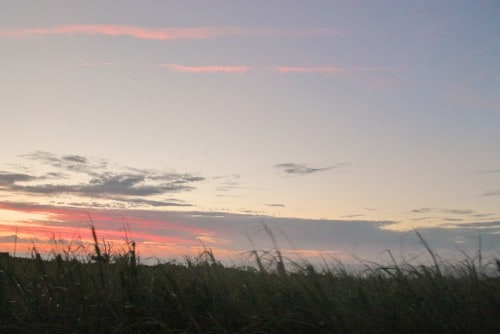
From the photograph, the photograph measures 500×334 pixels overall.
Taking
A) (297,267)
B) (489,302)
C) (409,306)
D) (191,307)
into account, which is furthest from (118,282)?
(489,302)

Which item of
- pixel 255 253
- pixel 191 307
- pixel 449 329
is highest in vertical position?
pixel 255 253

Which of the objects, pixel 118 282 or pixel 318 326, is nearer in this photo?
pixel 318 326

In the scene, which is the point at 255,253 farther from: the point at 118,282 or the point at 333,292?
the point at 118,282

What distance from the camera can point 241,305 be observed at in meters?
5.97

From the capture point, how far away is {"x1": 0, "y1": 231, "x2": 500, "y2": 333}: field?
5453mm

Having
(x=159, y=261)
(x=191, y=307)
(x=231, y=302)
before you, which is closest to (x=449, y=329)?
(x=231, y=302)

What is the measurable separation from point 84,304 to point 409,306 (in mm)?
3424

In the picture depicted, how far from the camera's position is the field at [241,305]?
545 cm

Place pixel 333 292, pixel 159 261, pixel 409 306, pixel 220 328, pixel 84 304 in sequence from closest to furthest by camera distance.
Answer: pixel 220 328
pixel 409 306
pixel 84 304
pixel 333 292
pixel 159 261

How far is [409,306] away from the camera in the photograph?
220 inches

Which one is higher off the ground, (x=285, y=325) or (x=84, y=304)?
(x=84, y=304)

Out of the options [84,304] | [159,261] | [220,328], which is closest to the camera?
[220,328]

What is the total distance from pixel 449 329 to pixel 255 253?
8.70 ft

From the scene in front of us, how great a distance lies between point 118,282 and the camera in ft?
22.0
